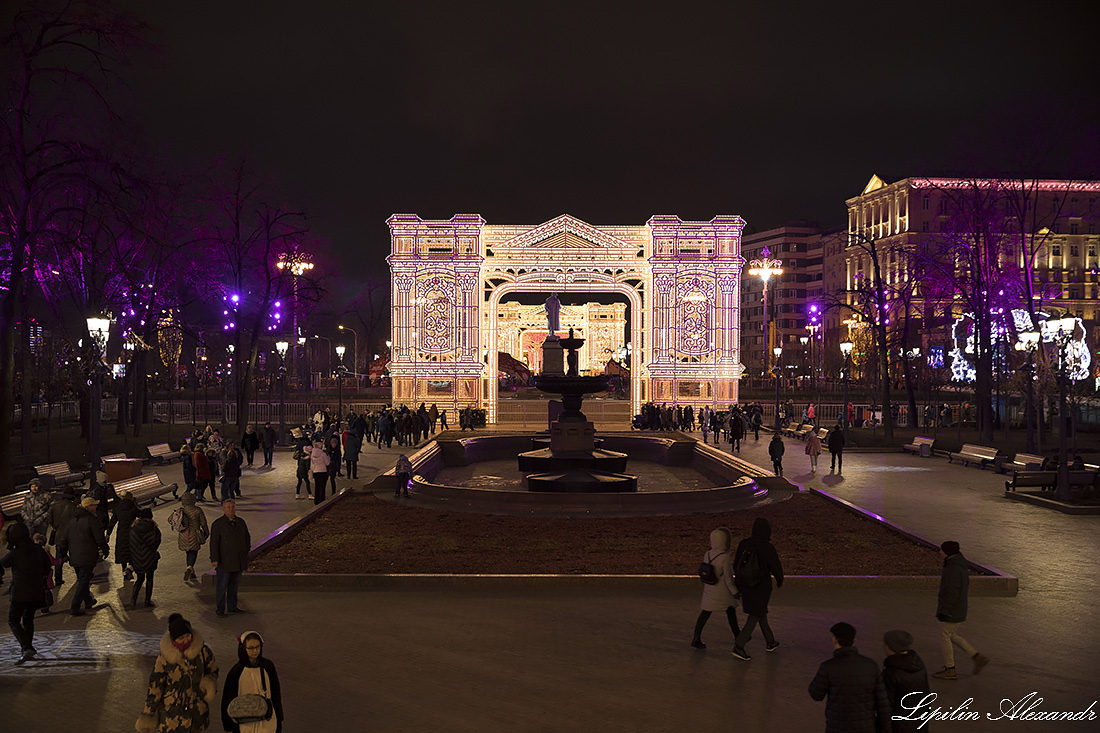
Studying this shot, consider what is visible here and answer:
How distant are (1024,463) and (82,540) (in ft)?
77.0

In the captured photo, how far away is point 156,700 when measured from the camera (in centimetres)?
588

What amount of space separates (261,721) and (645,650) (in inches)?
180

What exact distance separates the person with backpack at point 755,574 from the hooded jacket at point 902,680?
2362 millimetres

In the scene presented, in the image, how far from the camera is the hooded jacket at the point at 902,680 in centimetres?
595

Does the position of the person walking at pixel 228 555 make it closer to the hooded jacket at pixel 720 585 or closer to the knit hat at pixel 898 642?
the hooded jacket at pixel 720 585

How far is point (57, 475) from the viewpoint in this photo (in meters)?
19.8

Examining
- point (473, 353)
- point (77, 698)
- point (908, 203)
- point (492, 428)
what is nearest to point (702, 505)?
point (77, 698)

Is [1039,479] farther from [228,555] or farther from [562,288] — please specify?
[562,288]

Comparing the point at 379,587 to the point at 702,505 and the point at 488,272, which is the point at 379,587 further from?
the point at 488,272

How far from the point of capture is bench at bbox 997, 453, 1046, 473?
74.3ft

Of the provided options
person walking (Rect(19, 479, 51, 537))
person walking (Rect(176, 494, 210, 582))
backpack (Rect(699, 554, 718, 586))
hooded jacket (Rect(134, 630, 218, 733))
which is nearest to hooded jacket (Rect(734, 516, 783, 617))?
backpack (Rect(699, 554, 718, 586))

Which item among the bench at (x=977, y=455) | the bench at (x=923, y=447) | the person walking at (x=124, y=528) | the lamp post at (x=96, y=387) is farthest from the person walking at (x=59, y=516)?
the bench at (x=923, y=447)

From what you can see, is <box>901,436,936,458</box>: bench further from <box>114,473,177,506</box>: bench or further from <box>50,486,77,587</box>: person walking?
<box>50,486,77,587</box>: person walking

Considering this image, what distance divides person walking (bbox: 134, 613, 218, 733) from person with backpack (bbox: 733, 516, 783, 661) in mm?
5088
